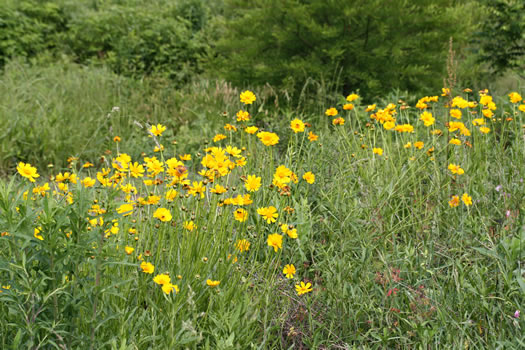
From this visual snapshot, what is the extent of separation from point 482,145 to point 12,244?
2930mm

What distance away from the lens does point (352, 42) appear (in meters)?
5.92

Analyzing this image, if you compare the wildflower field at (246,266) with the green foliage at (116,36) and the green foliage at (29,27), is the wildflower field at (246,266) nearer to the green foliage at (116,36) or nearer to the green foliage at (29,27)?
the green foliage at (116,36)

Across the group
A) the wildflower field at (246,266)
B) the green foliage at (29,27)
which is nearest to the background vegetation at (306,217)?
the wildflower field at (246,266)

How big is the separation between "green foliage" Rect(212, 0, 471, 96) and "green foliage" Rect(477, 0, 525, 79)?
0.57 m

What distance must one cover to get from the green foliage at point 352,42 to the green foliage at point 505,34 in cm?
57

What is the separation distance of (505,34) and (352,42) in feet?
6.91

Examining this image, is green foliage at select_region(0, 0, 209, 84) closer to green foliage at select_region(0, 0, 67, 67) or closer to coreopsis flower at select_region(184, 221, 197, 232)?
green foliage at select_region(0, 0, 67, 67)

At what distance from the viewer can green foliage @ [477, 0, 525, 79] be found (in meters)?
6.34

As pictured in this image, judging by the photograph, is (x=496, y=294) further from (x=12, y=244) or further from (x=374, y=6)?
(x=374, y=6)

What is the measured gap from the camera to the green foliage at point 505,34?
6.34 meters

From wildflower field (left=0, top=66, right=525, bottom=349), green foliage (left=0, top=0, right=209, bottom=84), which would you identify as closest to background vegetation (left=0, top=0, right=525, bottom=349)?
wildflower field (left=0, top=66, right=525, bottom=349)

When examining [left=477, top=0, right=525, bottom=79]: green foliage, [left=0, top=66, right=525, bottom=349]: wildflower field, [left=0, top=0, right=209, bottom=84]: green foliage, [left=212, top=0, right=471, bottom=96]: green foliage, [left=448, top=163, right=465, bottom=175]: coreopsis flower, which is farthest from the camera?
[left=0, top=0, right=209, bottom=84]: green foliage

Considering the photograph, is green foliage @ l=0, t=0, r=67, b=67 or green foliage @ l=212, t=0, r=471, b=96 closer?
green foliage @ l=212, t=0, r=471, b=96

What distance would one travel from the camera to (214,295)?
2133mm
